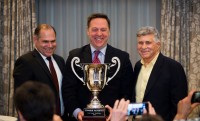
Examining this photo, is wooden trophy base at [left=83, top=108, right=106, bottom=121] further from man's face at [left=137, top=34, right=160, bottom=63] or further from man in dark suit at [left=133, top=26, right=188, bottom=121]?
man's face at [left=137, top=34, right=160, bottom=63]

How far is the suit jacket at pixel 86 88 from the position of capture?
3.07 metres

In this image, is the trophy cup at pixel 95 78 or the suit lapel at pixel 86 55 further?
the suit lapel at pixel 86 55

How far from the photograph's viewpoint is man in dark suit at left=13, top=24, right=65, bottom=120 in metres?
3.02

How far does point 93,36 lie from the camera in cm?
308

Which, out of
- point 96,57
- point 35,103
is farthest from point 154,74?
point 35,103

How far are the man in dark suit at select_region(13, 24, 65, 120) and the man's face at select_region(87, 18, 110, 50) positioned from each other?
0.36 metres

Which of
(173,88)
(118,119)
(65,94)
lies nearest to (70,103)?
(65,94)

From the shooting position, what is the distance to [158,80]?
2.97 meters

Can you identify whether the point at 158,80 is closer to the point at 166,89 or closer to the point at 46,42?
the point at 166,89

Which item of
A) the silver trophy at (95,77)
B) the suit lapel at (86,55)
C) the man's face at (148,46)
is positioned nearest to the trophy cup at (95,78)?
the silver trophy at (95,77)

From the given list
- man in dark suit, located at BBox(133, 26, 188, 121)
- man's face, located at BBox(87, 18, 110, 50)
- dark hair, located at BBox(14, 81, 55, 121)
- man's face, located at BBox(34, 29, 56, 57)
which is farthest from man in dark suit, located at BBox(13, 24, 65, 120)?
dark hair, located at BBox(14, 81, 55, 121)

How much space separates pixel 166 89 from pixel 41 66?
1.05 metres

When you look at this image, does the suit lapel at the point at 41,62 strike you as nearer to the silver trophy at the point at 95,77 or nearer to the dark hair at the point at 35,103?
the silver trophy at the point at 95,77

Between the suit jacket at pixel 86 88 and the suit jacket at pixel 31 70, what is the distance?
154mm
